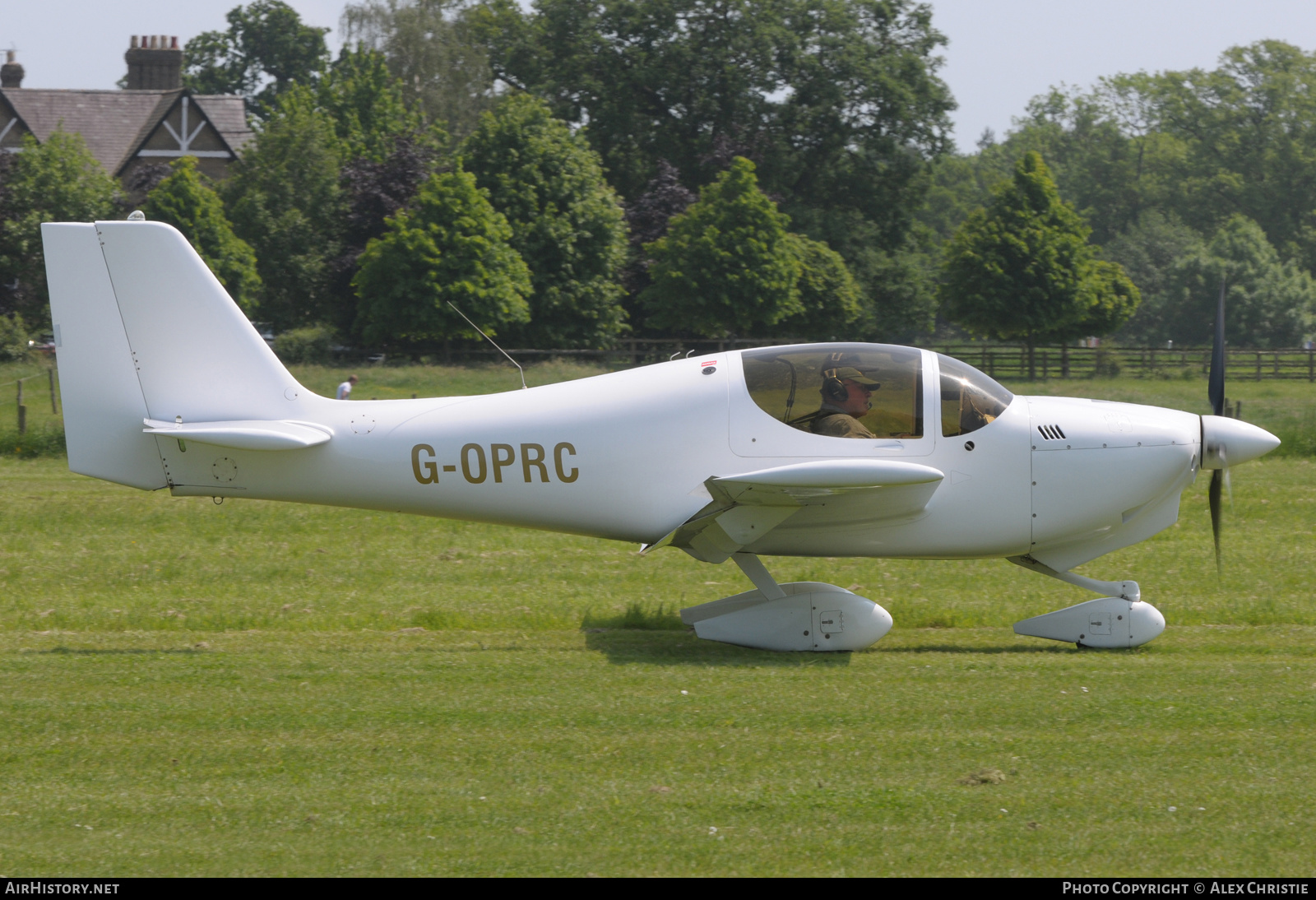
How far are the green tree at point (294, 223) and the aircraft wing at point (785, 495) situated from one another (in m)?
46.2

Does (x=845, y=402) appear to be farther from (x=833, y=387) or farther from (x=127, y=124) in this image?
(x=127, y=124)

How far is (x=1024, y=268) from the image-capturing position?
4956 cm

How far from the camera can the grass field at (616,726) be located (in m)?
5.39

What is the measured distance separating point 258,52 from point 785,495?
427 feet

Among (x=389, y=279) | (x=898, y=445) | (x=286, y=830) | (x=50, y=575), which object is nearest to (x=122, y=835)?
(x=286, y=830)

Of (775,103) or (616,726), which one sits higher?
(775,103)

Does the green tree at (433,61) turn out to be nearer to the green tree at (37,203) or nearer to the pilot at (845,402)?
the green tree at (37,203)

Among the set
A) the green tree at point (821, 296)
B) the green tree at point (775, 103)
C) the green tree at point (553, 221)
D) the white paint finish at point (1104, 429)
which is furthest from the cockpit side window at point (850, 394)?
the green tree at point (775, 103)

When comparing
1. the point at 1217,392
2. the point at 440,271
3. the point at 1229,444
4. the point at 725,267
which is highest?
the point at 725,267

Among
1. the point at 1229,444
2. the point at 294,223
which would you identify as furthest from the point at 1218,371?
the point at 294,223

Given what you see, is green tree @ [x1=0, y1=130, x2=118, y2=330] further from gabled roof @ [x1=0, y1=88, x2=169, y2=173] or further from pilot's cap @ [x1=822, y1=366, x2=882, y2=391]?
pilot's cap @ [x1=822, y1=366, x2=882, y2=391]

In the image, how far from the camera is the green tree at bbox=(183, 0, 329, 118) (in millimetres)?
123125

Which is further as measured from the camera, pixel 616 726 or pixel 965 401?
pixel 965 401

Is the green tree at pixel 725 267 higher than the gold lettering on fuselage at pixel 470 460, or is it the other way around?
the green tree at pixel 725 267
